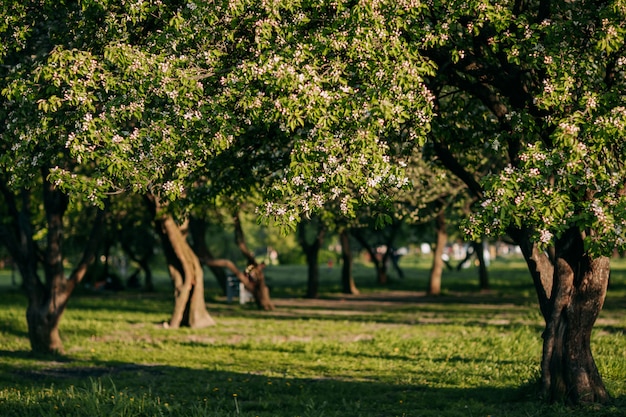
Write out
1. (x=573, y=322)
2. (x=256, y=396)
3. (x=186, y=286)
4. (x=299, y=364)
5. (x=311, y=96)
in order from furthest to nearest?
(x=186, y=286) < (x=299, y=364) < (x=256, y=396) < (x=573, y=322) < (x=311, y=96)

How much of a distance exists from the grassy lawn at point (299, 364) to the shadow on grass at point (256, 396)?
0.03m

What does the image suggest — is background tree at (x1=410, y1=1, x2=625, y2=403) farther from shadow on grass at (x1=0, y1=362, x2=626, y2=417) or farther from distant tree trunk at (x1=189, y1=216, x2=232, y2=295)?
distant tree trunk at (x1=189, y1=216, x2=232, y2=295)

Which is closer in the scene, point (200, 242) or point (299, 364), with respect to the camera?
point (299, 364)

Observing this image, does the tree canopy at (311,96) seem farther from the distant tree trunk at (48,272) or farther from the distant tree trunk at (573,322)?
the distant tree trunk at (48,272)

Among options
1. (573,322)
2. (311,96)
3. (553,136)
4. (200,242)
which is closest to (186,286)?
(200,242)

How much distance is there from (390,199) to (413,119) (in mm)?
1078

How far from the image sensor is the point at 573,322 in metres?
12.6

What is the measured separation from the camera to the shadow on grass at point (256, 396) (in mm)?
12172

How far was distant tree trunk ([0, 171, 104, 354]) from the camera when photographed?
21109 mm

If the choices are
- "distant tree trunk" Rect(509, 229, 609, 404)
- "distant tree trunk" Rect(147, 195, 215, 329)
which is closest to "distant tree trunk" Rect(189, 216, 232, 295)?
"distant tree trunk" Rect(147, 195, 215, 329)

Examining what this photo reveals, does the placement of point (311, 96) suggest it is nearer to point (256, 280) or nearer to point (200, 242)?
point (200, 242)

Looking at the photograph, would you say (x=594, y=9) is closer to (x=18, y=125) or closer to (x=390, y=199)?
(x=390, y=199)

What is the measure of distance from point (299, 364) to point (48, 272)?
23.8ft

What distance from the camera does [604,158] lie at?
1058cm
